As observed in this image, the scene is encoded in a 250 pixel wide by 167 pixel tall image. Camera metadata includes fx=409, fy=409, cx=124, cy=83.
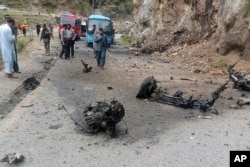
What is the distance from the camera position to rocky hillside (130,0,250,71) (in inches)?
657

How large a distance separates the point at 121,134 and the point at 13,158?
208 centimetres

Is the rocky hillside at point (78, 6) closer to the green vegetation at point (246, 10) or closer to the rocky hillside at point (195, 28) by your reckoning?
the rocky hillside at point (195, 28)

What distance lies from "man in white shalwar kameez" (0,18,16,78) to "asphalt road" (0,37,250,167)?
0.89m

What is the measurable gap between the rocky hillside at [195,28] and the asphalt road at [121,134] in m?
5.93

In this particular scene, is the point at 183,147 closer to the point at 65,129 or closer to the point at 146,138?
the point at 146,138

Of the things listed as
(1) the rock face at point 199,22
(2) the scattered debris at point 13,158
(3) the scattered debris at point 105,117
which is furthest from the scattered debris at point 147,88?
(1) the rock face at point 199,22

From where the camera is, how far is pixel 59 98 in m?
10.1

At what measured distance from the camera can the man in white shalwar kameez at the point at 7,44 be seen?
12.1 metres

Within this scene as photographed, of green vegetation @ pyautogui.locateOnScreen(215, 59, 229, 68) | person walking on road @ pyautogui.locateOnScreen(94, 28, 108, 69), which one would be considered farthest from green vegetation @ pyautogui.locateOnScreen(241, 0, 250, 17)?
person walking on road @ pyautogui.locateOnScreen(94, 28, 108, 69)

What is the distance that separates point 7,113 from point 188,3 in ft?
60.7

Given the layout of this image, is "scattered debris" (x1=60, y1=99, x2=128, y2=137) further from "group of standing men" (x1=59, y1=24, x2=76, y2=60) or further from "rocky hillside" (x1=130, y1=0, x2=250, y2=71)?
"group of standing men" (x1=59, y1=24, x2=76, y2=60)

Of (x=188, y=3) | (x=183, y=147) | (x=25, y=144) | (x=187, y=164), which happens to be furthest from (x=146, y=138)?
(x=188, y=3)

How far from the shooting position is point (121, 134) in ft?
23.8

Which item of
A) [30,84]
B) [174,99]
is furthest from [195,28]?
[174,99]
